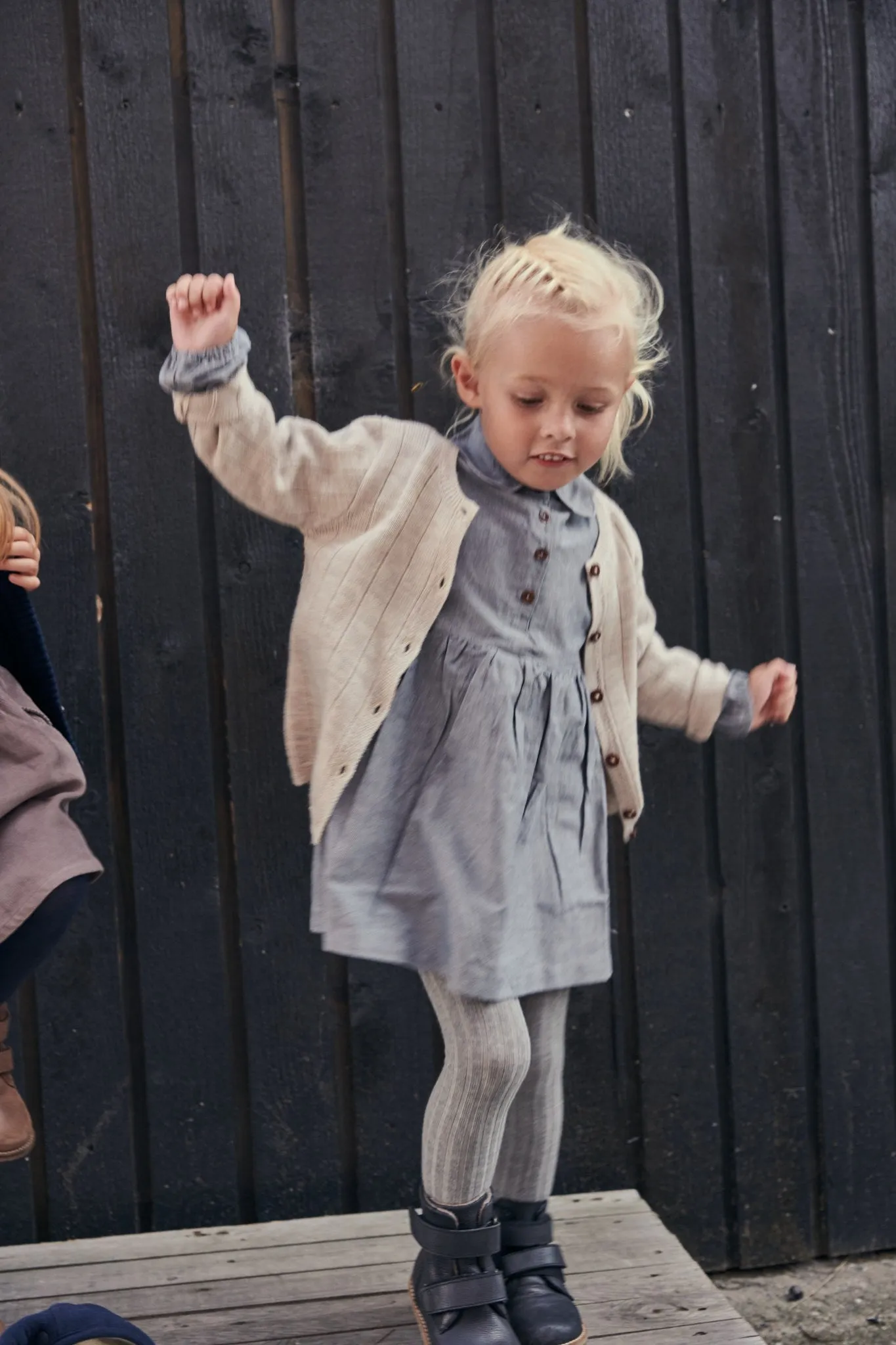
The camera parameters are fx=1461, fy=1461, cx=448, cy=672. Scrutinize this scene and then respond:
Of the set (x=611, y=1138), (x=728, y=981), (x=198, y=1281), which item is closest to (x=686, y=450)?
(x=728, y=981)

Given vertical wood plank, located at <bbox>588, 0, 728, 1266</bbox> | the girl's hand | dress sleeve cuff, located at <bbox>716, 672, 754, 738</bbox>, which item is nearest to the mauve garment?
the girl's hand

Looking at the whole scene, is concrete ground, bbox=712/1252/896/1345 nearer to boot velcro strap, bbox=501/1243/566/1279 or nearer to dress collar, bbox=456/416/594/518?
boot velcro strap, bbox=501/1243/566/1279

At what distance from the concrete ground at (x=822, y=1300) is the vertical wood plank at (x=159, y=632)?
1.10m

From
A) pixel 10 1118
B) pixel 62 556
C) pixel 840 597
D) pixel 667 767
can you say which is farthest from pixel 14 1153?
pixel 840 597

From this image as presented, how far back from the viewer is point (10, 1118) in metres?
2.20

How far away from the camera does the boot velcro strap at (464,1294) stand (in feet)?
7.14

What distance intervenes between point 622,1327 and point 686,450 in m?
1.65

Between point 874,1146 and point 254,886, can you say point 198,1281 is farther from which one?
point 874,1146

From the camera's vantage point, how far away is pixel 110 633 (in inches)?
110

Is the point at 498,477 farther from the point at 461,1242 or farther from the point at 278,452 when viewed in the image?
the point at 461,1242

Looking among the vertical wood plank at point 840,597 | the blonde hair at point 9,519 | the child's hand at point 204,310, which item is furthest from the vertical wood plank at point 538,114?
the blonde hair at point 9,519

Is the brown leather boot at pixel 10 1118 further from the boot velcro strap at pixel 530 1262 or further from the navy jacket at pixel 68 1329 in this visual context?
the boot velcro strap at pixel 530 1262

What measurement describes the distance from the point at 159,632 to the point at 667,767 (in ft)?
3.48

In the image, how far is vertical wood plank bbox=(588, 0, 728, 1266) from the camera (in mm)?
2914
